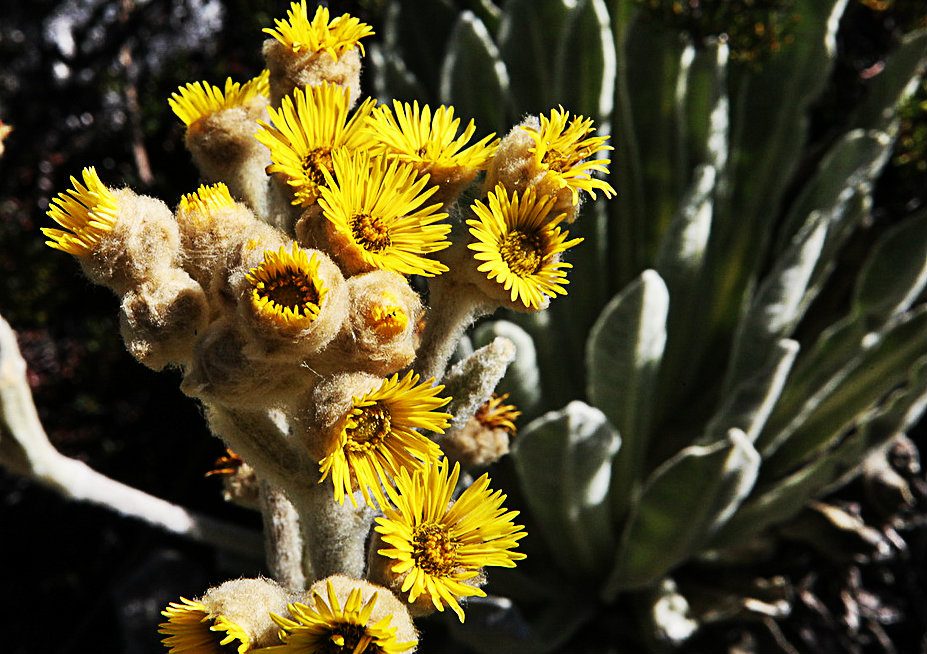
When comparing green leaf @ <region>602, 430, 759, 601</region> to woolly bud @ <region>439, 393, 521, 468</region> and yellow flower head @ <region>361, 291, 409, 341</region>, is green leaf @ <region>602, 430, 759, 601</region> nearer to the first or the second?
woolly bud @ <region>439, 393, 521, 468</region>

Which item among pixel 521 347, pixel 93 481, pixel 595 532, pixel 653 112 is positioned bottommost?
pixel 595 532

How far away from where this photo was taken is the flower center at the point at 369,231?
3.64 ft

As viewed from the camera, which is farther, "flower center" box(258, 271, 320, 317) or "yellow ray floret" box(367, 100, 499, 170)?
"yellow ray floret" box(367, 100, 499, 170)

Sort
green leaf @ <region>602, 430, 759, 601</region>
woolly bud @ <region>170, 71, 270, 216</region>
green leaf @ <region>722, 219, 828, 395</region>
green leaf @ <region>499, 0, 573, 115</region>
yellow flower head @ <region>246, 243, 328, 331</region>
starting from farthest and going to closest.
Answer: green leaf @ <region>499, 0, 573, 115</region> → green leaf @ <region>722, 219, 828, 395</region> → green leaf @ <region>602, 430, 759, 601</region> → woolly bud @ <region>170, 71, 270, 216</region> → yellow flower head @ <region>246, 243, 328, 331</region>

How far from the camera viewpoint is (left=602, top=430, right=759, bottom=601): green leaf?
74.3 inches

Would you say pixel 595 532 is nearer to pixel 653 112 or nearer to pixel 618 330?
pixel 618 330

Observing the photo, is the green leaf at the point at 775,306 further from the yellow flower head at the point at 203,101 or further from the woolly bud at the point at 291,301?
the woolly bud at the point at 291,301

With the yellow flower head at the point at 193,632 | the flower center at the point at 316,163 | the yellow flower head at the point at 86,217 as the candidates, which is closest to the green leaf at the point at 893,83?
the flower center at the point at 316,163

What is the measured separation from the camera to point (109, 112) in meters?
3.24

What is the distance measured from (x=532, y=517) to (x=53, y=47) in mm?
2288

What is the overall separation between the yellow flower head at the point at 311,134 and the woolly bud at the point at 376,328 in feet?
0.46

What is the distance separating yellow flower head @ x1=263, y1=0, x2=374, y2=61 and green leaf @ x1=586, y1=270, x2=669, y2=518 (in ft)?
2.79

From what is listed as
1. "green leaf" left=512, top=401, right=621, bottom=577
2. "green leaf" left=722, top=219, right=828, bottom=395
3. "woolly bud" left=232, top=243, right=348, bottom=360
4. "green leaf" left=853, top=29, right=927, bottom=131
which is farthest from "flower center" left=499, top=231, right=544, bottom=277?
"green leaf" left=853, top=29, right=927, bottom=131

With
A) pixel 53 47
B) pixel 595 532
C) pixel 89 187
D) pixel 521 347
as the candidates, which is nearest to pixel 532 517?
pixel 595 532
